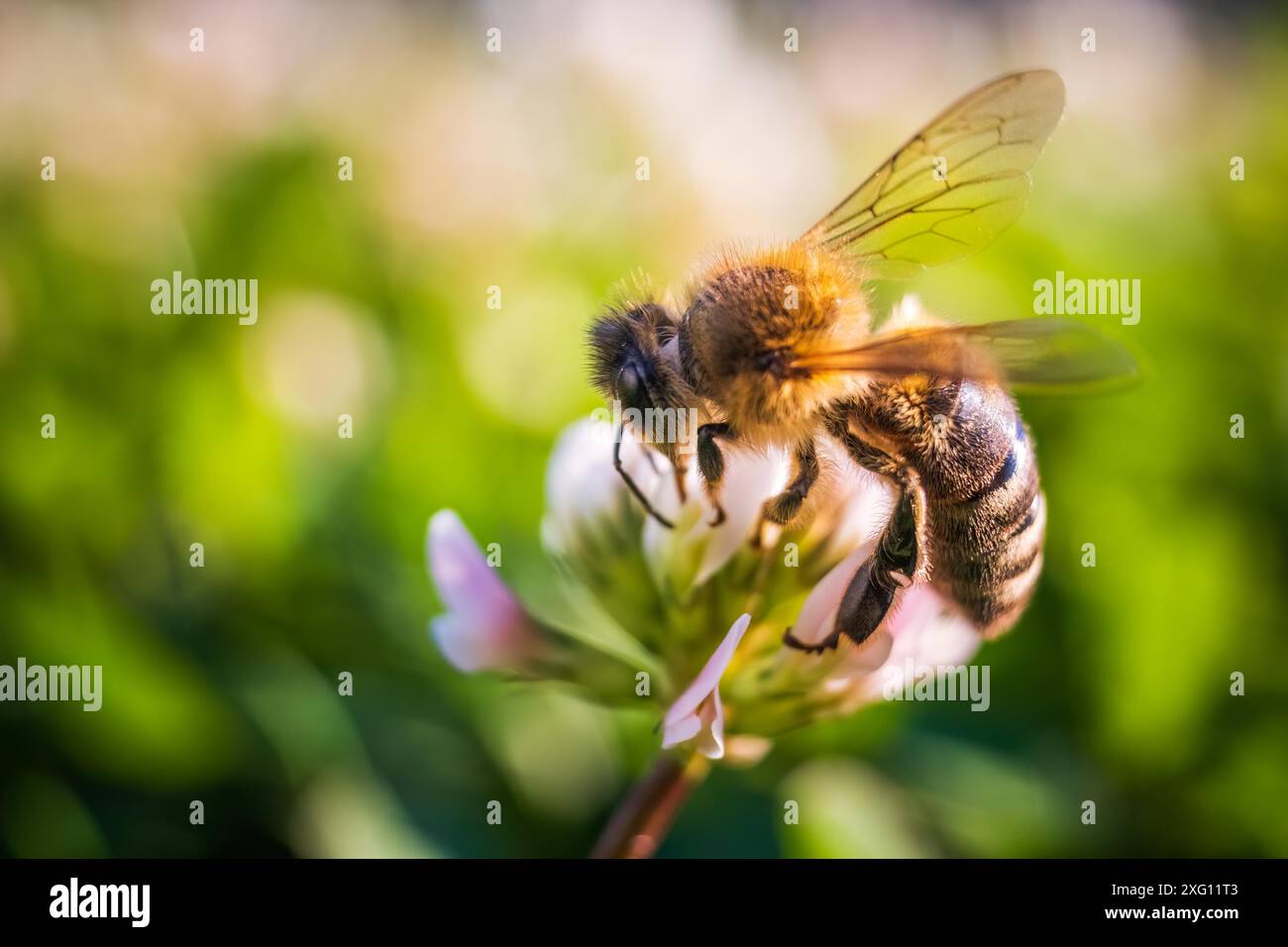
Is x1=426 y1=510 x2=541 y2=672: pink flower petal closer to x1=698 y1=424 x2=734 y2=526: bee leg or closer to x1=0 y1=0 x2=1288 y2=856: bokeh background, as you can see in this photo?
x1=698 y1=424 x2=734 y2=526: bee leg

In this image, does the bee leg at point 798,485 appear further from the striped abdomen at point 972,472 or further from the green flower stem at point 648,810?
the green flower stem at point 648,810

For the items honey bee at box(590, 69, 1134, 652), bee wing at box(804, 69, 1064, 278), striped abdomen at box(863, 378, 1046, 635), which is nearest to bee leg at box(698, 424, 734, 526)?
honey bee at box(590, 69, 1134, 652)

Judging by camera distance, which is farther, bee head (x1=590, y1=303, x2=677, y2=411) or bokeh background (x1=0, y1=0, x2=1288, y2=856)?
bokeh background (x1=0, y1=0, x2=1288, y2=856)

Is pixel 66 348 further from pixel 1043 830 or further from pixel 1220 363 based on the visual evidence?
pixel 1220 363

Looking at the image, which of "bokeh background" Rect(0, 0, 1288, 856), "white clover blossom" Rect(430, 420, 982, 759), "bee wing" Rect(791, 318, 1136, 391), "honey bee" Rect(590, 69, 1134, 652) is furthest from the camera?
"bokeh background" Rect(0, 0, 1288, 856)

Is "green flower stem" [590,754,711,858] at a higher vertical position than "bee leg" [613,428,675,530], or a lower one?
lower

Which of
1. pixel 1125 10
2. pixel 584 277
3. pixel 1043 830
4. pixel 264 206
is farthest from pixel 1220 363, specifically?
pixel 1125 10

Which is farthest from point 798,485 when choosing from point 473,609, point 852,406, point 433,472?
point 433,472
